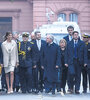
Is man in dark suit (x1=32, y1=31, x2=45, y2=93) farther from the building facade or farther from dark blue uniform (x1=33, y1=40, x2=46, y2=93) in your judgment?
the building facade

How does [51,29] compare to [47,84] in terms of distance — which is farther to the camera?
[51,29]

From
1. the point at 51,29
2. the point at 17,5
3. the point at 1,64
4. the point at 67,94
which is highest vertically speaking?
the point at 17,5

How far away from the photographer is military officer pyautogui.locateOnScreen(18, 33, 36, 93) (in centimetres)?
1395

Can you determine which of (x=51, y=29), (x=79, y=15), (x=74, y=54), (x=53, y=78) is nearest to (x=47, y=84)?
(x=53, y=78)

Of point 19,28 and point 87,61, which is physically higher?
point 19,28

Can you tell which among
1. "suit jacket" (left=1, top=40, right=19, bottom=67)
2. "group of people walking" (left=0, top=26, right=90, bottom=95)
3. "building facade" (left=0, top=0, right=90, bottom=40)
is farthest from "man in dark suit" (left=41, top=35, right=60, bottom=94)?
"building facade" (left=0, top=0, right=90, bottom=40)

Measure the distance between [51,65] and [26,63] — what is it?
71 centimetres

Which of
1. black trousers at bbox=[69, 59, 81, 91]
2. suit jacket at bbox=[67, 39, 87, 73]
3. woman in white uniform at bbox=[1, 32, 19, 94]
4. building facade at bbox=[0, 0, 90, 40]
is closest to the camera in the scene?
woman in white uniform at bbox=[1, 32, 19, 94]

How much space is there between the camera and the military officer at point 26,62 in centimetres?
1395

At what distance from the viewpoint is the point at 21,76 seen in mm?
14117

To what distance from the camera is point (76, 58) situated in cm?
1420

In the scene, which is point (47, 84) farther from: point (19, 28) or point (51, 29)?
point (19, 28)

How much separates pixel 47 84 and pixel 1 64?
1426 mm

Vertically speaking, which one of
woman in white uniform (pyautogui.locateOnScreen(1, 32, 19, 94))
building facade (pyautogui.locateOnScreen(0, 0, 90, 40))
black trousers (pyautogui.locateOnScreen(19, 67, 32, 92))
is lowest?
black trousers (pyautogui.locateOnScreen(19, 67, 32, 92))
